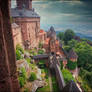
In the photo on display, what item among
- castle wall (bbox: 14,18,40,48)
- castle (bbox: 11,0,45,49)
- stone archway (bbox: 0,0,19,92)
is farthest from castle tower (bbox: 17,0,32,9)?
stone archway (bbox: 0,0,19,92)

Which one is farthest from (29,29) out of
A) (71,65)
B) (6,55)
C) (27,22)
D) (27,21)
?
(6,55)

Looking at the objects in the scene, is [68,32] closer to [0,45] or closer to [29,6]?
[29,6]

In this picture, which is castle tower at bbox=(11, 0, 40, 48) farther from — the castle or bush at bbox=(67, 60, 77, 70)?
bush at bbox=(67, 60, 77, 70)

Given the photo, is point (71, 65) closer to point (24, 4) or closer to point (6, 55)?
point (6, 55)

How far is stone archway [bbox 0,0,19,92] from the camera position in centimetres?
224

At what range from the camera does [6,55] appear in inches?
101

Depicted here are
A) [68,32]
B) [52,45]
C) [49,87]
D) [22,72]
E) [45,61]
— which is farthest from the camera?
[68,32]

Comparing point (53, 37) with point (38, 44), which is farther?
point (38, 44)

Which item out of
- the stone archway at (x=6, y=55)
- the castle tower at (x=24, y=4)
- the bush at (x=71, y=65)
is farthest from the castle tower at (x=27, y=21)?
the stone archway at (x=6, y=55)

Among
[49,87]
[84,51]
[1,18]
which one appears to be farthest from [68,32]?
[1,18]

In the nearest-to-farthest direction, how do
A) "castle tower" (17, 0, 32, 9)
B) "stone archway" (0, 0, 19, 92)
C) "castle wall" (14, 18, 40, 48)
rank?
"stone archway" (0, 0, 19, 92) → "castle wall" (14, 18, 40, 48) → "castle tower" (17, 0, 32, 9)

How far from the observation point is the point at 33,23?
69.6ft

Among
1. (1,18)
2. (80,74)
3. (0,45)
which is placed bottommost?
(80,74)

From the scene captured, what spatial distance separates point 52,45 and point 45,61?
5136mm
